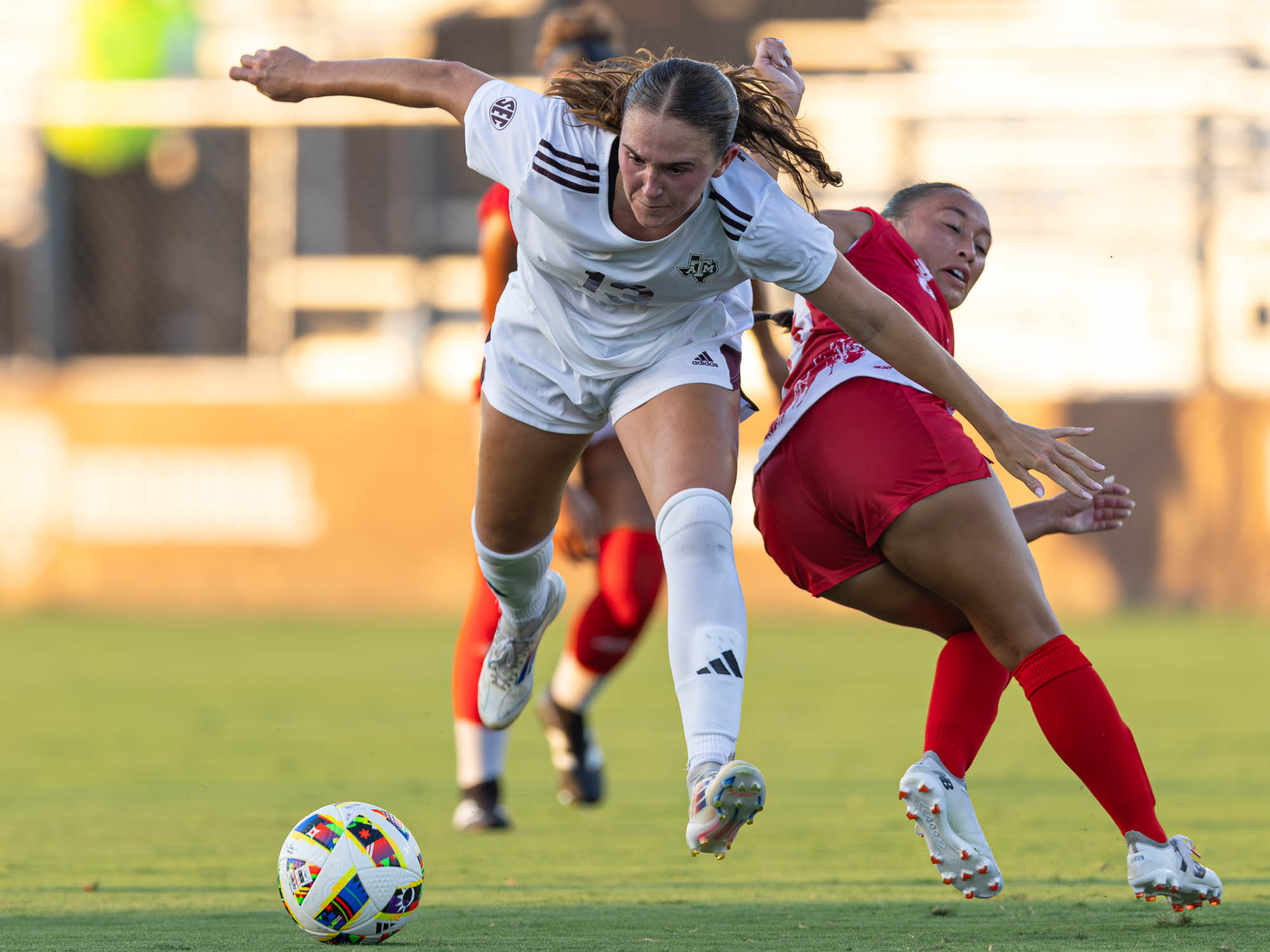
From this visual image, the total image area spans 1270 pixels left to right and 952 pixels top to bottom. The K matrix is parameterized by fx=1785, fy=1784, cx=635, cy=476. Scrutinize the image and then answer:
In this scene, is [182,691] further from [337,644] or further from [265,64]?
[265,64]

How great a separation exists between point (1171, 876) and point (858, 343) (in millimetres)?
1166

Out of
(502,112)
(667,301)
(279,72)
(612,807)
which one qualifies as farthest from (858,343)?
(612,807)

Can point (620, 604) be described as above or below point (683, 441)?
below

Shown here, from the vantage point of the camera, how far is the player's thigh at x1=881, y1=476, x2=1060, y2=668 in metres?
3.41

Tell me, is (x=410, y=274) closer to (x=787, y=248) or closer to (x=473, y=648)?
(x=473, y=648)

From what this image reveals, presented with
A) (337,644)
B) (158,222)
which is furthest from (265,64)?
(158,222)

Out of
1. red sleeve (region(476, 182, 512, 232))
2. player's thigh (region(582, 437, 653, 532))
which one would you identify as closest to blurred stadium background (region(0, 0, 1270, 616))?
player's thigh (region(582, 437, 653, 532))

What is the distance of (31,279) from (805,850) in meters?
9.99

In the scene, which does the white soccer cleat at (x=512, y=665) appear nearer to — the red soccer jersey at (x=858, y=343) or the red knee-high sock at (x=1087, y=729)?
the red soccer jersey at (x=858, y=343)

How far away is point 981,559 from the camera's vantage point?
11.2ft

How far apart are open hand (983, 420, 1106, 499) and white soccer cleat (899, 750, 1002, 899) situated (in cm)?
59

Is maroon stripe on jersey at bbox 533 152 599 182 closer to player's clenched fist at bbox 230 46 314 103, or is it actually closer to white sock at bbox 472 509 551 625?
player's clenched fist at bbox 230 46 314 103

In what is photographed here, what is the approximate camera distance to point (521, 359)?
3801 mm

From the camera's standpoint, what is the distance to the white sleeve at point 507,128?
3.44 meters
